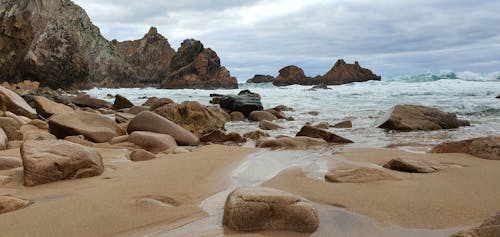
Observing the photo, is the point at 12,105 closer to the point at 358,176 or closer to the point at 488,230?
the point at 358,176

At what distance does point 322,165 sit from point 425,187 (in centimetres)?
91

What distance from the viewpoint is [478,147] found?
373cm

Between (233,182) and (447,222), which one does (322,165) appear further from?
(447,222)

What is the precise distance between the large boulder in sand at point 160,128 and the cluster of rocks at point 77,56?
22628 mm

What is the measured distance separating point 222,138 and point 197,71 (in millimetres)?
47949

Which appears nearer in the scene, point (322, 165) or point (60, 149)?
point (60, 149)

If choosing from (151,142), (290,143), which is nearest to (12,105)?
(151,142)

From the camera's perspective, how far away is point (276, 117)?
9820 millimetres

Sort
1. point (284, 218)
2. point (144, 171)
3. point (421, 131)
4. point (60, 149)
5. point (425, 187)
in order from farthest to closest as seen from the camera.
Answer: point (421, 131), point (144, 171), point (60, 149), point (425, 187), point (284, 218)

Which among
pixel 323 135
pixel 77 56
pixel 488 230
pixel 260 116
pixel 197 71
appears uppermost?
pixel 77 56

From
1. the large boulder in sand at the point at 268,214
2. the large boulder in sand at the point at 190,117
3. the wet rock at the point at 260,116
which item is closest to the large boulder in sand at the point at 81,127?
the large boulder in sand at the point at 190,117

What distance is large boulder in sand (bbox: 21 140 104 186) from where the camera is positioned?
2.62 m

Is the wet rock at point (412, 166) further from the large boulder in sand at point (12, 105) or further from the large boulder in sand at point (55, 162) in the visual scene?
the large boulder in sand at point (12, 105)

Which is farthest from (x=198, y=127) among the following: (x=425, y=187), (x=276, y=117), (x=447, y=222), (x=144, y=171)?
(x=447, y=222)
